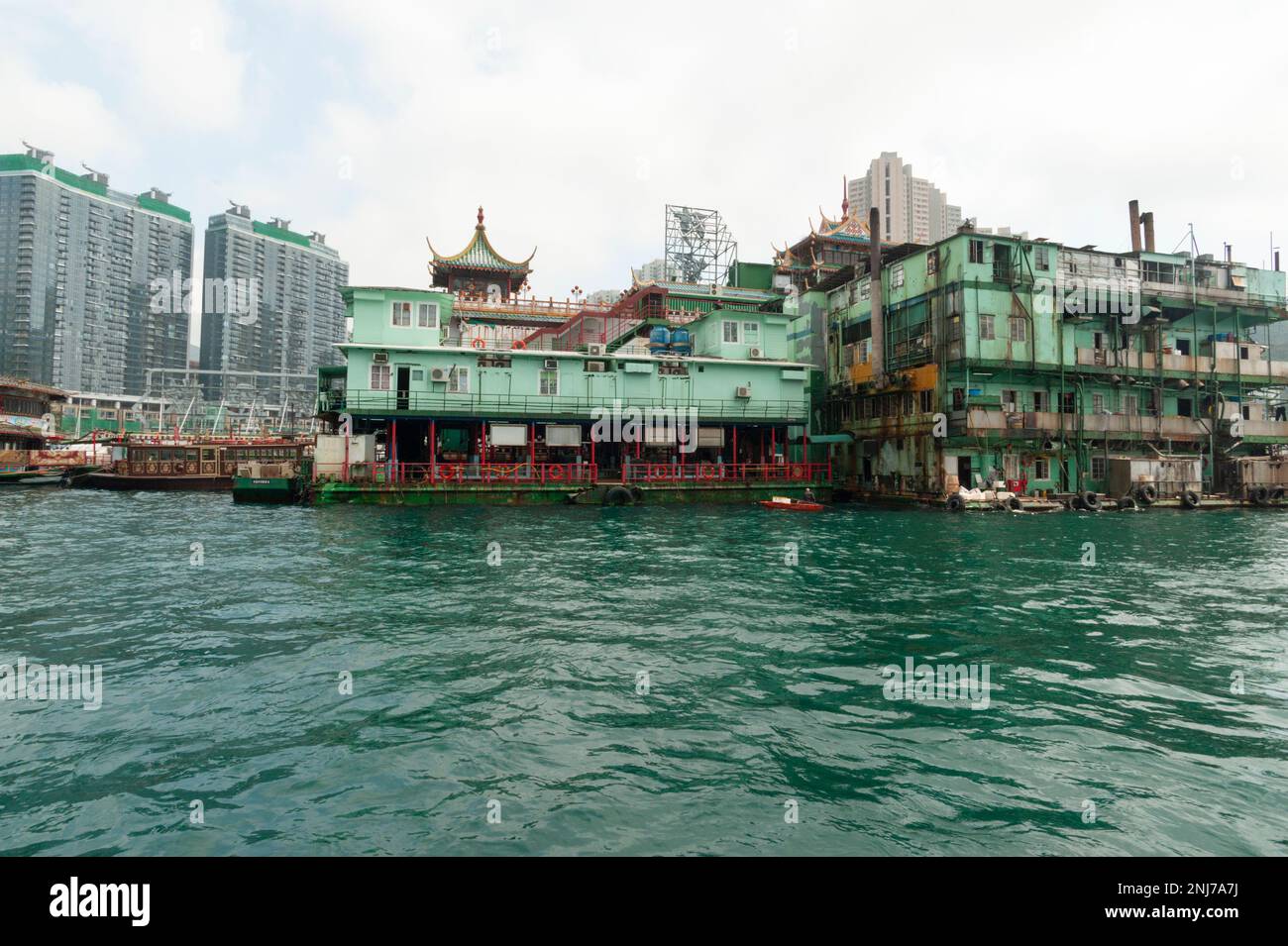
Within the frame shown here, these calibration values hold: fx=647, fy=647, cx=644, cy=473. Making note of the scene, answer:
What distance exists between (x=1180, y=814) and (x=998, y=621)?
23.0 ft

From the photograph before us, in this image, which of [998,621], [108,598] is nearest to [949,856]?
[998,621]

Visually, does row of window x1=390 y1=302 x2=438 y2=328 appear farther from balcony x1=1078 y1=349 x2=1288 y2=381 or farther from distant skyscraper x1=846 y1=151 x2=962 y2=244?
distant skyscraper x1=846 y1=151 x2=962 y2=244

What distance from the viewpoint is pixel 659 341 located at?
1751 inches

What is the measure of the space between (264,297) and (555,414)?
139m

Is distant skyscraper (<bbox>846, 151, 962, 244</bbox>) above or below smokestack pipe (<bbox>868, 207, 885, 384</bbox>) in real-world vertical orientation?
above

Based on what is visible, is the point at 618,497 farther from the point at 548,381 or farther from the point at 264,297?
the point at 264,297

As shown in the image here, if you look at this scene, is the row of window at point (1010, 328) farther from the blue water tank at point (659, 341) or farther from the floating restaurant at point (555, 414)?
the blue water tank at point (659, 341)

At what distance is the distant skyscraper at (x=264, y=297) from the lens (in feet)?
461

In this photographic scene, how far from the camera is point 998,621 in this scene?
12.5 m

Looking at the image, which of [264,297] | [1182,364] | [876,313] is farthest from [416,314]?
[264,297]

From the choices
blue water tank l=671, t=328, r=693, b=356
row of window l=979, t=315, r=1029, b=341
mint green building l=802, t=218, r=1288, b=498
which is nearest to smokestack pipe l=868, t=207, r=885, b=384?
mint green building l=802, t=218, r=1288, b=498

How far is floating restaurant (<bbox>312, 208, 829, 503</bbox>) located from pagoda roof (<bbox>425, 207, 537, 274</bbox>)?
19819 mm

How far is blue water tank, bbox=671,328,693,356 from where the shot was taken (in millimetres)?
44662

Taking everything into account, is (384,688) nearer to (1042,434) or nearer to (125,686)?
(125,686)
